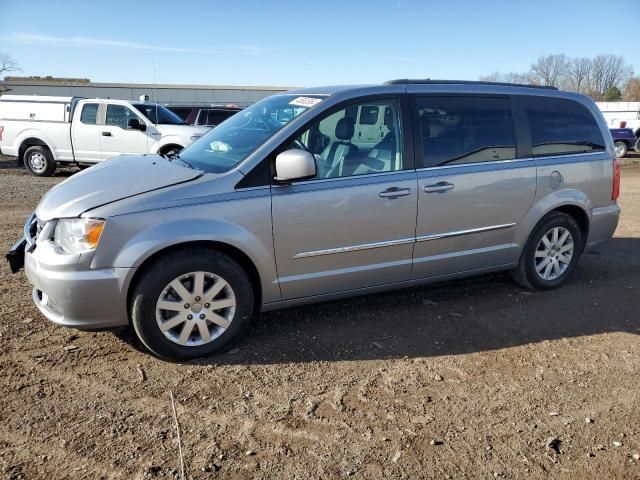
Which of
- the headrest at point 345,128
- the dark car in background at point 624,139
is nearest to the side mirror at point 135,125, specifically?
the headrest at point 345,128

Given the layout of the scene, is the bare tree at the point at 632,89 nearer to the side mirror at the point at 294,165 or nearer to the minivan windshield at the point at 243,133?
the minivan windshield at the point at 243,133

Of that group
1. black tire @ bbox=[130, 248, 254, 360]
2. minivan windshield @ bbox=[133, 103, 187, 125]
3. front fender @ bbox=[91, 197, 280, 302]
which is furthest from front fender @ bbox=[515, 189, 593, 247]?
minivan windshield @ bbox=[133, 103, 187, 125]

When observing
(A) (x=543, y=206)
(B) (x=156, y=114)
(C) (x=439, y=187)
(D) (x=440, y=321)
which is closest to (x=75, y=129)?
(B) (x=156, y=114)

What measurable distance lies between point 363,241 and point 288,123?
1.04 metres

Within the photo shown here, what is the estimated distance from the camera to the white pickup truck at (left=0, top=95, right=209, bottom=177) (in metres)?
12.8

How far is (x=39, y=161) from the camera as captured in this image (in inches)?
518

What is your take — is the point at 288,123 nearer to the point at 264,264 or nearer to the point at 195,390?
the point at 264,264

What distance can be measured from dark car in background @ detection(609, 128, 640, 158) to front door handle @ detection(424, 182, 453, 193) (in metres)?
20.5

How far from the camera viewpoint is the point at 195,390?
3.30 m

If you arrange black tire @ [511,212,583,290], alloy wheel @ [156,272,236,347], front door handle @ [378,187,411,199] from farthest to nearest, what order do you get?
black tire @ [511,212,583,290] → front door handle @ [378,187,411,199] → alloy wheel @ [156,272,236,347]

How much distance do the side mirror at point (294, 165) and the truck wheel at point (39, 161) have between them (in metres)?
11.4

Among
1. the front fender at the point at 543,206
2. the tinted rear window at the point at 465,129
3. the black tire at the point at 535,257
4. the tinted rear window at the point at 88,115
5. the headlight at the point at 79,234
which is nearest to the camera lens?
the headlight at the point at 79,234

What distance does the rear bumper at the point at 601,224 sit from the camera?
5227 millimetres

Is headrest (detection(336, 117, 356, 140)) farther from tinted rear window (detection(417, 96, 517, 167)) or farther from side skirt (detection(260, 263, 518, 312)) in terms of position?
side skirt (detection(260, 263, 518, 312))
